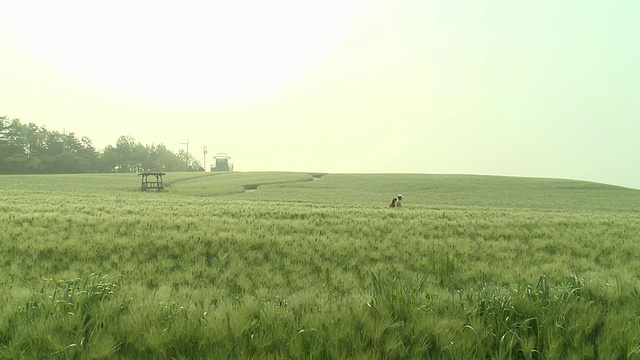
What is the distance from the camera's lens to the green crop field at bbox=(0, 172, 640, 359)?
8.68ft

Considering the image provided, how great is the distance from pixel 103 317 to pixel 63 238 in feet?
21.4

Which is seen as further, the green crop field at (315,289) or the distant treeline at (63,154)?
the distant treeline at (63,154)

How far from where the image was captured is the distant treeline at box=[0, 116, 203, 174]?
92188 mm

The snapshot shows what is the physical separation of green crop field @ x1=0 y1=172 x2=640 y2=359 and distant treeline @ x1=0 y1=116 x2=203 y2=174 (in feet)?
350

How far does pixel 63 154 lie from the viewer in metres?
101

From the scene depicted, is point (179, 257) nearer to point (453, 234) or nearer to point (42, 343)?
point (42, 343)

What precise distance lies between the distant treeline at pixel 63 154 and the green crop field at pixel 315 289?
10669 centimetres

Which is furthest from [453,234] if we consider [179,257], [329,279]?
[179,257]

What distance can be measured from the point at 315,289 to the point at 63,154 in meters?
125

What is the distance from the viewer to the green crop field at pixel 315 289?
104 inches

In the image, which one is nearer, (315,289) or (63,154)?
(315,289)

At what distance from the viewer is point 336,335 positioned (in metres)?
2.74

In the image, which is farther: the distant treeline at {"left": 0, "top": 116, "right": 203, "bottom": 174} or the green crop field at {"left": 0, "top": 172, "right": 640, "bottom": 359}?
the distant treeline at {"left": 0, "top": 116, "right": 203, "bottom": 174}

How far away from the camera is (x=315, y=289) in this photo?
5047mm
